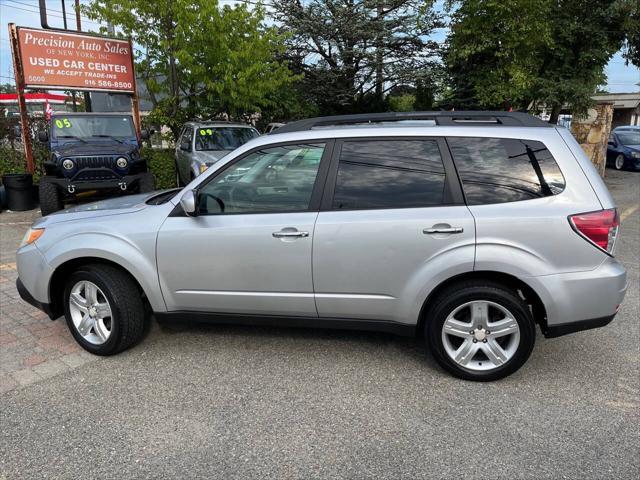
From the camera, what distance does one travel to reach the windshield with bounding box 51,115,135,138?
372 inches

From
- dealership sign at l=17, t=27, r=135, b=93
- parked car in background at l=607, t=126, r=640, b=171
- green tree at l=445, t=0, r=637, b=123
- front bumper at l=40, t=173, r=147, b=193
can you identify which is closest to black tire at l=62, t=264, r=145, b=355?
front bumper at l=40, t=173, r=147, b=193

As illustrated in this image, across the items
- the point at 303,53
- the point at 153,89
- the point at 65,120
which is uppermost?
the point at 303,53

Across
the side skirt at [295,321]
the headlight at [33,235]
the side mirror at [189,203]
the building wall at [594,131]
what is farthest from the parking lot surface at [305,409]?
the building wall at [594,131]

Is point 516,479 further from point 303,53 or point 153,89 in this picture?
point 303,53

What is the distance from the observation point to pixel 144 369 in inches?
142

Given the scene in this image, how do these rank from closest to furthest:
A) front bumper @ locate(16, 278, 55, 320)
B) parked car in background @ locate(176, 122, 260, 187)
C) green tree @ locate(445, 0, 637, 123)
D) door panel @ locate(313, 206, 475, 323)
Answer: door panel @ locate(313, 206, 475, 323) → front bumper @ locate(16, 278, 55, 320) → parked car in background @ locate(176, 122, 260, 187) → green tree @ locate(445, 0, 637, 123)

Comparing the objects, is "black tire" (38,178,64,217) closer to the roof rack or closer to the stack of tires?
the stack of tires

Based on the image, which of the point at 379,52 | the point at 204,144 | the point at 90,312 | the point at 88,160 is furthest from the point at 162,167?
the point at 379,52

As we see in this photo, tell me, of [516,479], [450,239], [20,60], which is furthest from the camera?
[20,60]

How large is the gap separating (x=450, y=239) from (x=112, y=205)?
2670 mm

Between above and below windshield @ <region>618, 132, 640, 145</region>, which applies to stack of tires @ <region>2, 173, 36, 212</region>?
below

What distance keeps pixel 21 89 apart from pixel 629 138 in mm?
→ 19627

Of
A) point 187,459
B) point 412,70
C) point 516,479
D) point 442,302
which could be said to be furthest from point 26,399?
point 412,70

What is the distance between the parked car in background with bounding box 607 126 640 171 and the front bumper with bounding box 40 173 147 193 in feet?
54.0
